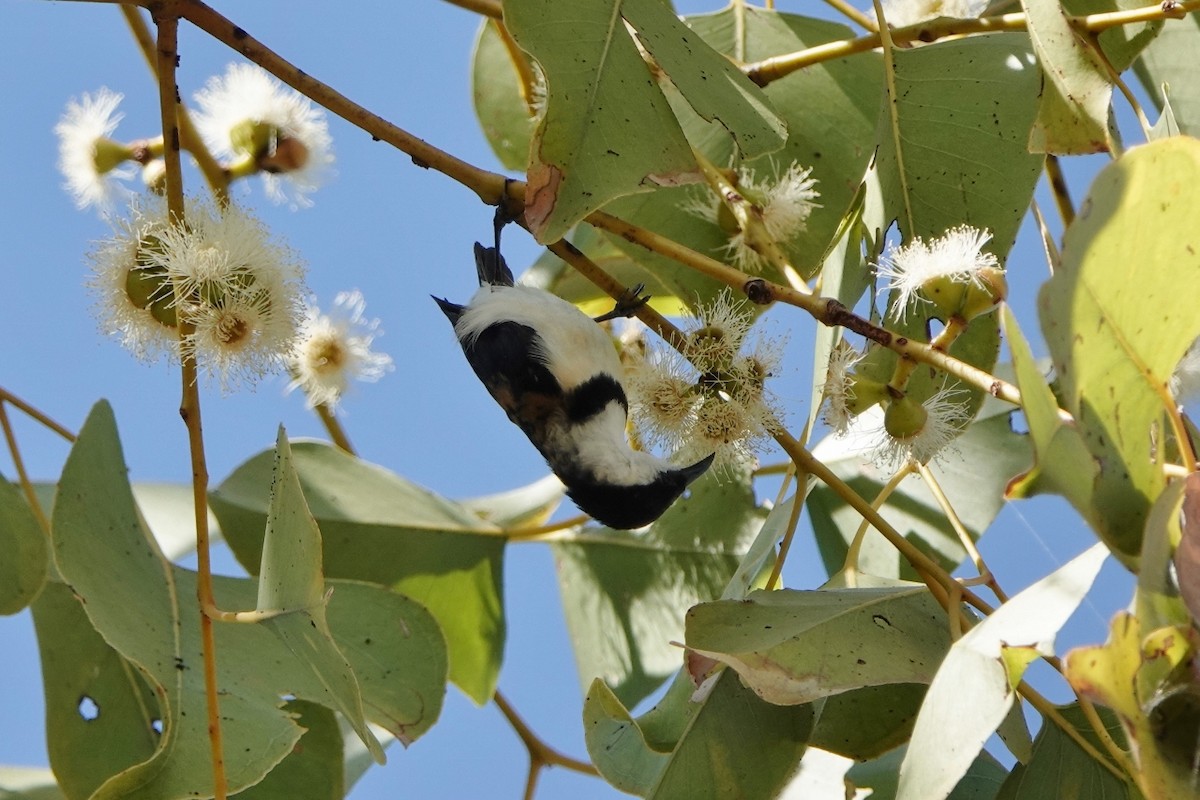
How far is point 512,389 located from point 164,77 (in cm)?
101

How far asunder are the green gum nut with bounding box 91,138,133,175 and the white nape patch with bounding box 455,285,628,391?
687 mm

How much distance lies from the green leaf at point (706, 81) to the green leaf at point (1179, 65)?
0.84 m

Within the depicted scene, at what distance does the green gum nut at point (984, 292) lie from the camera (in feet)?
4.03

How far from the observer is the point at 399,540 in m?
2.00

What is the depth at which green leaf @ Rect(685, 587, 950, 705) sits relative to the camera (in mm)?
1135

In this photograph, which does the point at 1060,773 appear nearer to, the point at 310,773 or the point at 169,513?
the point at 310,773

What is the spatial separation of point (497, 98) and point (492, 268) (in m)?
0.48

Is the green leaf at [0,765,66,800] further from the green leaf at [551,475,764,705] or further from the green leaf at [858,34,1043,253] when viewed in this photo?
the green leaf at [858,34,1043,253]

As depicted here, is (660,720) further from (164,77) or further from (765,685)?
(164,77)

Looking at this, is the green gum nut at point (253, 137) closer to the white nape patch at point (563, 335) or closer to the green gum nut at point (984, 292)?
the white nape patch at point (563, 335)

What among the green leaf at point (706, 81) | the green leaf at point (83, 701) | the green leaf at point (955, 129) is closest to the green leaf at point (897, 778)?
the green leaf at point (955, 129)

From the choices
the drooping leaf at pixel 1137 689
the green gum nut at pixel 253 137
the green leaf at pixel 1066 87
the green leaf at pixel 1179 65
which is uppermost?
the green leaf at pixel 1179 65

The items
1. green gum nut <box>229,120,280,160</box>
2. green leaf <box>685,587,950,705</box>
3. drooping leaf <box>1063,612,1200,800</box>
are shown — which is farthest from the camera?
green gum nut <box>229,120,280,160</box>

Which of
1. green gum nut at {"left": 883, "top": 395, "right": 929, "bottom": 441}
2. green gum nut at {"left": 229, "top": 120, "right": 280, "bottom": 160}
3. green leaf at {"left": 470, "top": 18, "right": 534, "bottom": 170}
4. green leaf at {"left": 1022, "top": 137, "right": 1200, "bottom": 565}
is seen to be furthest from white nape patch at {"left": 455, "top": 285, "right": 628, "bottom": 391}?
green leaf at {"left": 1022, "top": 137, "right": 1200, "bottom": 565}
